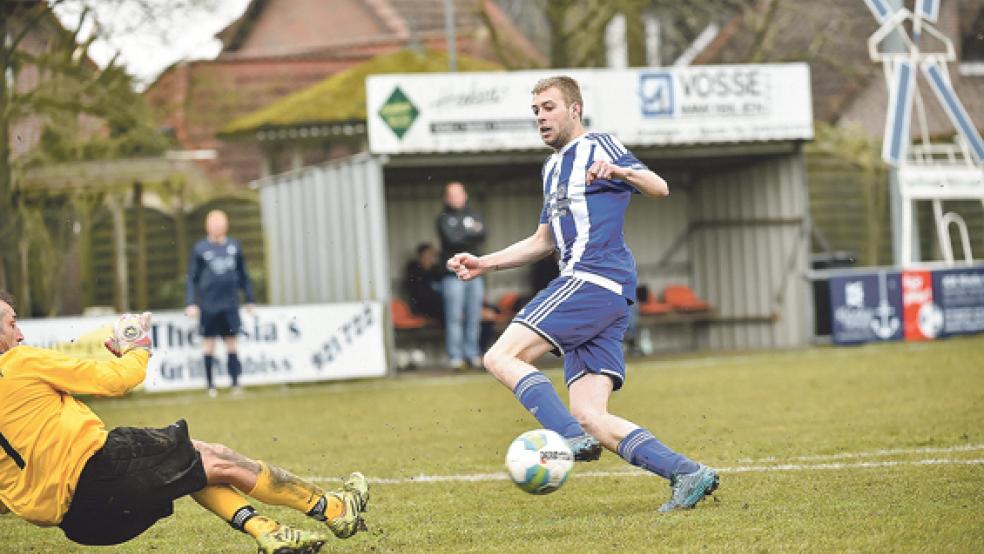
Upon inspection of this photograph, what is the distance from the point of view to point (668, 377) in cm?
1697

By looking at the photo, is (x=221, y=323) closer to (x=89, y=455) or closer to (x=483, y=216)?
(x=483, y=216)

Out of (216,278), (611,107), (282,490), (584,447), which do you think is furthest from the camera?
(611,107)

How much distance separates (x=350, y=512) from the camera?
6488 millimetres

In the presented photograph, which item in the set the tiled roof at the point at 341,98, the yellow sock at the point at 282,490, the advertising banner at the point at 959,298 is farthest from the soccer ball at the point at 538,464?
the tiled roof at the point at 341,98

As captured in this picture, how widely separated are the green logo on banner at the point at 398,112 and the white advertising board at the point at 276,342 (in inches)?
87.3

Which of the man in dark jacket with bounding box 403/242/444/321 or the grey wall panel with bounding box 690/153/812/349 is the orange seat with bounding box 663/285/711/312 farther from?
the man in dark jacket with bounding box 403/242/444/321

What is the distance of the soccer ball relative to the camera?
646cm

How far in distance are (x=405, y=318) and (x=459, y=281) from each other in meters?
2.89

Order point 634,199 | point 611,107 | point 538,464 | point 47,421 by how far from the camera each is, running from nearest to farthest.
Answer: point 47,421
point 538,464
point 611,107
point 634,199

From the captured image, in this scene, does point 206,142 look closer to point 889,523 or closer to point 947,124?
point 947,124

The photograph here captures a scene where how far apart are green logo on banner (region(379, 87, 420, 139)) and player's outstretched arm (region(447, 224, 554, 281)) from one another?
11587mm

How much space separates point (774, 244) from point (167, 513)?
17196 mm

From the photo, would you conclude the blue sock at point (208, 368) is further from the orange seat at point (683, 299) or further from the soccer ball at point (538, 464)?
the soccer ball at point (538, 464)

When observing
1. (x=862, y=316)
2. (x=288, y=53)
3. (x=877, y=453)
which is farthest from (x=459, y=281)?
(x=288, y=53)
